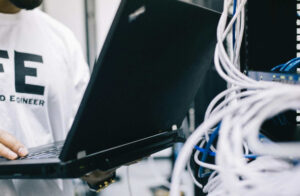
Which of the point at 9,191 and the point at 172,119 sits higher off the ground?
the point at 172,119

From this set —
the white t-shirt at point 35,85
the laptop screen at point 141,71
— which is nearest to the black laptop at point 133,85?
the laptop screen at point 141,71

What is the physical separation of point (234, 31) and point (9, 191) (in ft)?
2.21

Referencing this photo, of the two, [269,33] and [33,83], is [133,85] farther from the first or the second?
[33,83]

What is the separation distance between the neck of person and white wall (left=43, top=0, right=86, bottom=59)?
205 cm

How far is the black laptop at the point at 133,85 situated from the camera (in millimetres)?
425

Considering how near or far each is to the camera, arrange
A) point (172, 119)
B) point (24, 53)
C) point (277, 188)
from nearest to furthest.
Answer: point (277, 188)
point (172, 119)
point (24, 53)

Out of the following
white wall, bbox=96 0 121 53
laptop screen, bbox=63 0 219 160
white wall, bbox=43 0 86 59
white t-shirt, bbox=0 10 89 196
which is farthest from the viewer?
white wall, bbox=96 0 121 53

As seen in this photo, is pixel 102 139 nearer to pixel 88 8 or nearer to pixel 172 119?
pixel 172 119

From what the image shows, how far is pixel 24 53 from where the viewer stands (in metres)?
0.97

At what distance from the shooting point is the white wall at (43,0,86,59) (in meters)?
2.97

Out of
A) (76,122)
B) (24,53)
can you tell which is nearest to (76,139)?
(76,122)

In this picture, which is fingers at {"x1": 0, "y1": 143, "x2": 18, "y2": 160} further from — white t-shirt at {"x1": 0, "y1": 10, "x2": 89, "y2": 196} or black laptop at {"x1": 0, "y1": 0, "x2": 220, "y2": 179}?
white t-shirt at {"x1": 0, "y1": 10, "x2": 89, "y2": 196}

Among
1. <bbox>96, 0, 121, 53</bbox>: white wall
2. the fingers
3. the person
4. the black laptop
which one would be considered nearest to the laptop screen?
the black laptop

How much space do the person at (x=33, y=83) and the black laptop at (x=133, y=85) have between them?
409 mm
